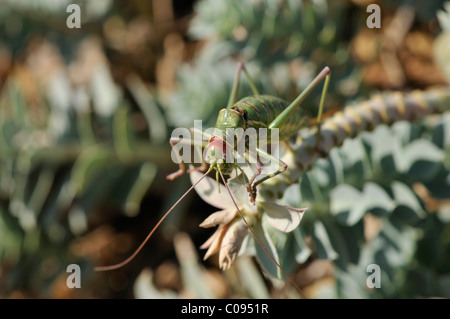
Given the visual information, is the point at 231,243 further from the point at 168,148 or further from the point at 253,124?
the point at 168,148

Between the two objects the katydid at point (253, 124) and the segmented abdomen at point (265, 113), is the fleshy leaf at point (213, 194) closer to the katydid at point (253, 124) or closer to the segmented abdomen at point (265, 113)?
the katydid at point (253, 124)

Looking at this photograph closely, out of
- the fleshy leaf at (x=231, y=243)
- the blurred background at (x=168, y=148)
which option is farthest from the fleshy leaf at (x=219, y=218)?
the blurred background at (x=168, y=148)

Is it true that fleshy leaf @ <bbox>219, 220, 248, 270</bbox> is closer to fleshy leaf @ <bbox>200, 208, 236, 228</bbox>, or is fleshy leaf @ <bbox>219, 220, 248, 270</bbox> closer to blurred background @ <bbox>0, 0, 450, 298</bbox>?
fleshy leaf @ <bbox>200, 208, 236, 228</bbox>

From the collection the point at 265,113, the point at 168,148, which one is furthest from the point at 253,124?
the point at 168,148

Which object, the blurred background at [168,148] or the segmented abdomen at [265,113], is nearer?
the segmented abdomen at [265,113]

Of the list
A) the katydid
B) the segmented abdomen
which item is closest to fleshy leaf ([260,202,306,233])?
the katydid
